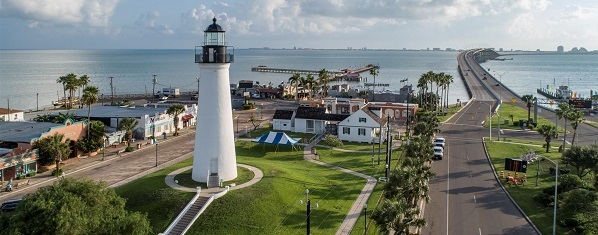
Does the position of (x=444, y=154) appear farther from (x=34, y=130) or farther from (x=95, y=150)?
(x=34, y=130)

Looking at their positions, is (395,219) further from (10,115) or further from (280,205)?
(10,115)

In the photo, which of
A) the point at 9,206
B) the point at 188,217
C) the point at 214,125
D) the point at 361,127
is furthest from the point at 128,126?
the point at 188,217

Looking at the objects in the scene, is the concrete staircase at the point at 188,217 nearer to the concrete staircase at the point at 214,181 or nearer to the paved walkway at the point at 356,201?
the concrete staircase at the point at 214,181

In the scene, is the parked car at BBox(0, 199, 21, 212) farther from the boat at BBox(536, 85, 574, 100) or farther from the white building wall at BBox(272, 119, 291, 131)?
the boat at BBox(536, 85, 574, 100)

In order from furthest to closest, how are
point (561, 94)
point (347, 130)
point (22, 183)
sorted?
point (561, 94), point (347, 130), point (22, 183)

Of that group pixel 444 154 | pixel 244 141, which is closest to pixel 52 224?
pixel 244 141

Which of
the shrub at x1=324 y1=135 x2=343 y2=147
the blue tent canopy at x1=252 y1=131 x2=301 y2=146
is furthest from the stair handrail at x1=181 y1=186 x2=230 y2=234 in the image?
the shrub at x1=324 y1=135 x2=343 y2=147

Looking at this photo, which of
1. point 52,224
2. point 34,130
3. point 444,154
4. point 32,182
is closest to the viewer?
point 52,224
